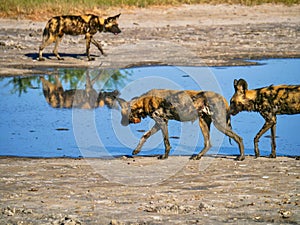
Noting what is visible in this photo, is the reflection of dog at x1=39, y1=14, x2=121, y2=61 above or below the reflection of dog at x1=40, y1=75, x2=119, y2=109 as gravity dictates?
above

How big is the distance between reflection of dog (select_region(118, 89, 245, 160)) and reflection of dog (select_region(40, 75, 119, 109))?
2605 mm

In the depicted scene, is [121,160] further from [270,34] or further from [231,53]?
[270,34]

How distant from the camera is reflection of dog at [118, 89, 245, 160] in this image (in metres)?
9.61

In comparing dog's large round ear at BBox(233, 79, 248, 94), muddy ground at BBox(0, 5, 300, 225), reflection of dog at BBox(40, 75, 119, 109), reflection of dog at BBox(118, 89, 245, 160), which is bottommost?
reflection of dog at BBox(40, 75, 119, 109)

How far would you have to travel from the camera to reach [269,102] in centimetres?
995

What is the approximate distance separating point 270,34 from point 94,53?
470 cm

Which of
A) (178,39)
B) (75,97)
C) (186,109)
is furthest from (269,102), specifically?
(178,39)

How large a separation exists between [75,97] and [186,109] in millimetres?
4877

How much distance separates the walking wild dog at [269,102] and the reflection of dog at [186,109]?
0.29m

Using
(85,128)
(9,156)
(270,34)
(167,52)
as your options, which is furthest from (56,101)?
(270,34)

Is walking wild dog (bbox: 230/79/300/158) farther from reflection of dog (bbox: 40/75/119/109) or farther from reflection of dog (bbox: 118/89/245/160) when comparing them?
reflection of dog (bbox: 40/75/119/109)

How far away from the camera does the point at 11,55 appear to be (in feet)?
60.2

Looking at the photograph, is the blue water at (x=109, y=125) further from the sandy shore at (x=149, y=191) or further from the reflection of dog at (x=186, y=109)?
the sandy shore at (x=149, y=191)

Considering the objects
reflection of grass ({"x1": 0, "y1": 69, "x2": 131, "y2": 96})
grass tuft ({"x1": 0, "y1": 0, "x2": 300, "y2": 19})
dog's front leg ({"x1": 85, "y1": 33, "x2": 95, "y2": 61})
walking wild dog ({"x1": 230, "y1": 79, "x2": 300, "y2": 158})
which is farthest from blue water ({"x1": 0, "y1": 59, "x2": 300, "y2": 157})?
grass tuft ({"x1": 0, "y1": 0, "x2": 300, "y2": 19})
